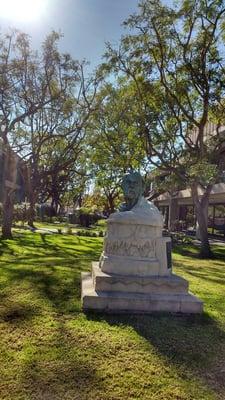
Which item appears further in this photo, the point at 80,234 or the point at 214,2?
the point at 80,234

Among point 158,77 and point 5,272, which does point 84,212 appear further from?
point 5,272

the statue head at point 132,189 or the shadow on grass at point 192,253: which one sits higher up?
the statue head at point 132,189

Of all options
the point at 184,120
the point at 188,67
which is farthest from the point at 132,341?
the point at 184,120

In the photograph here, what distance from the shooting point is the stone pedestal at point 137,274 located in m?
5.69

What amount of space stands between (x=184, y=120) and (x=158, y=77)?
2155mm

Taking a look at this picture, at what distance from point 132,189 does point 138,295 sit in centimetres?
193

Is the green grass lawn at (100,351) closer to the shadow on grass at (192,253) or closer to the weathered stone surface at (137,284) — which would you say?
the weathered stone surface at (137,284)

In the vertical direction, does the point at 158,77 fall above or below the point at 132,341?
above

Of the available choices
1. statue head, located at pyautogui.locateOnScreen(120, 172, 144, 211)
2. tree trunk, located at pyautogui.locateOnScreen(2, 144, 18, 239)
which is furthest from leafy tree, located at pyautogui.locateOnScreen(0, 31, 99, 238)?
statue head, located at pyautogui.locateOnScreen(120, 172, 144, 211)

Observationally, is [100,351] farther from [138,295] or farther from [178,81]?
[178,81]

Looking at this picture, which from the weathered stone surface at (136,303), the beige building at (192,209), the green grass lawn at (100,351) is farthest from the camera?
the beige building at (192,209)

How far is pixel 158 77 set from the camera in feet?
51.0

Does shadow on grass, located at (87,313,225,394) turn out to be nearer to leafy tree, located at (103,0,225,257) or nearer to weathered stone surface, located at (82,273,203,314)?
weathered stone surface, located at (82,273,203,314)

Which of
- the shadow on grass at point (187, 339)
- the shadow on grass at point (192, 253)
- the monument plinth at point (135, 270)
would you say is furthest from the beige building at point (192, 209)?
the shadow on grass at point (187, 339)
